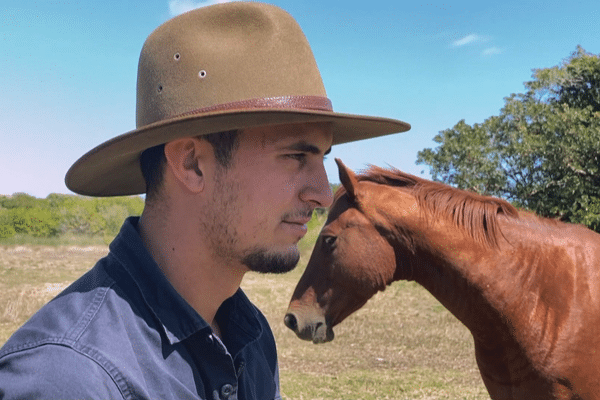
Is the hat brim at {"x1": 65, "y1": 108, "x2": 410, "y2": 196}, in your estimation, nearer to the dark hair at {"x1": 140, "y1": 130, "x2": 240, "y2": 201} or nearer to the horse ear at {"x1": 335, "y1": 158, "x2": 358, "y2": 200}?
the dark hair at {"x1": 140, "y1": 130, "x2": 240, "y2": 201}

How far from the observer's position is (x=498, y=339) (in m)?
2.69

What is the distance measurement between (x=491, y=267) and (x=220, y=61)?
202 centimetres

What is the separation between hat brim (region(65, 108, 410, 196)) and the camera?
106cm

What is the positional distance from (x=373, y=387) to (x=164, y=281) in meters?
4.89

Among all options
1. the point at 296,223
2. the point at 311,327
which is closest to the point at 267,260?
the point at 296,223

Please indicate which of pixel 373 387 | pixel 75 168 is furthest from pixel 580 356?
pixel 373 387

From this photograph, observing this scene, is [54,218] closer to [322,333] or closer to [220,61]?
[322,333]

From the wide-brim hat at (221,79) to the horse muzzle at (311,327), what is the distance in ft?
7.19

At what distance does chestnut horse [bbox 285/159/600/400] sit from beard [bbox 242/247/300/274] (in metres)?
1.73

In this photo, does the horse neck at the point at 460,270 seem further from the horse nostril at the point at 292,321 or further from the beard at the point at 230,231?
the beard at the point at 230,231

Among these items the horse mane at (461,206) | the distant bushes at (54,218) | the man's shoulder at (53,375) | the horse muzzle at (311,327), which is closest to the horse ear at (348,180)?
the horse mane at (461,206)

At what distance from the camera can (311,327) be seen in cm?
322

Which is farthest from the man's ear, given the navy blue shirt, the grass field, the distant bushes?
the distant bushes

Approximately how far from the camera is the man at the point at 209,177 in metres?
1.04
